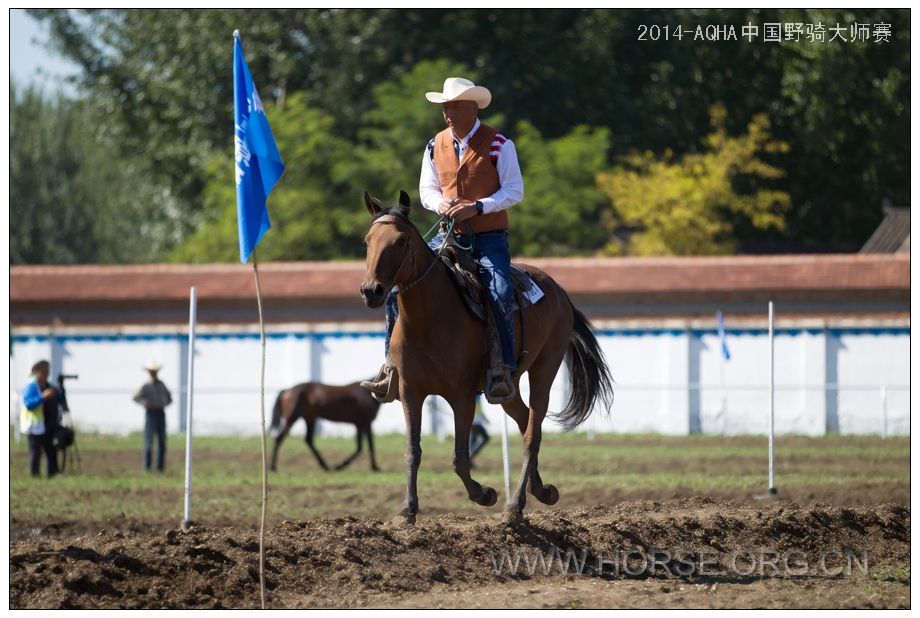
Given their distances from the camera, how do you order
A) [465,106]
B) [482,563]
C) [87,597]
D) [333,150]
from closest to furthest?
[87,597]
[482,563]
[465,106]
[333,150]

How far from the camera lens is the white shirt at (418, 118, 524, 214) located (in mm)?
9969

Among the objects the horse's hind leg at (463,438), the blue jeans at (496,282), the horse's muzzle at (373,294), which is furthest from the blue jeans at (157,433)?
the horse's muzzle at (373,294)

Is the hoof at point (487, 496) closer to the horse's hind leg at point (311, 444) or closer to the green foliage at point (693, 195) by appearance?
the horse's hind leg at point (311, 444)

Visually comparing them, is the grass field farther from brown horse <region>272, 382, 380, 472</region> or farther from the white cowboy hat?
the white cowboy hat

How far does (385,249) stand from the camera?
8742 millimetres

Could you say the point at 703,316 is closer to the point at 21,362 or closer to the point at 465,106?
the point at 21,362

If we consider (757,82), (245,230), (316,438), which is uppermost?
(757,82)

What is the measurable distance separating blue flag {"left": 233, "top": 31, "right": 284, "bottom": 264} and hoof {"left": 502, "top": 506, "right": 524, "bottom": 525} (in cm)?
285

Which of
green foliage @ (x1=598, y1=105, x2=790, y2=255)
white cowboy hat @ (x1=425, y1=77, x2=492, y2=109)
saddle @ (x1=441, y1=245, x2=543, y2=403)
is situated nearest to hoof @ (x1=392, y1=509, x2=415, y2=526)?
saddle @ (x1=441, y1=245, x2=543, y2=403)

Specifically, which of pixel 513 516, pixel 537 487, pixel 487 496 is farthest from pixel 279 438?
pixel 487 496

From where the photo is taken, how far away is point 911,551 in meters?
10.1

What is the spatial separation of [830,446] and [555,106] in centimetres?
2134

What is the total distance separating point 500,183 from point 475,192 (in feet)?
0.68

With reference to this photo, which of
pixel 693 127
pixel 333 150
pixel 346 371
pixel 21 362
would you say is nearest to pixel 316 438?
pixel 346 371
